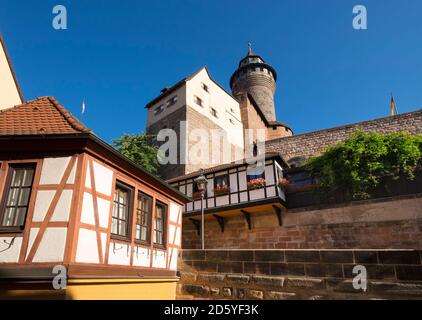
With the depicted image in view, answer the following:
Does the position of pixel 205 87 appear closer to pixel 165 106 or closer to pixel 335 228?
pixel 165 106

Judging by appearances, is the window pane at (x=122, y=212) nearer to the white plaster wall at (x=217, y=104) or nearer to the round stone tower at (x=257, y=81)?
the white plaster wall at (x=217, y=104)

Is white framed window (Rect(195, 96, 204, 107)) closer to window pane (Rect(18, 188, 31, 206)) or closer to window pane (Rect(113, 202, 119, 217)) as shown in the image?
window pane (Rect(113, 202, 119, 217))

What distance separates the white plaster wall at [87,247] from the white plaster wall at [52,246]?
0.25 metres

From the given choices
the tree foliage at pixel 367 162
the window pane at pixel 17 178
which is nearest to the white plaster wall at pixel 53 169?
the window pane at pixel 17 178

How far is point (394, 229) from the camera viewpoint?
11008 mm

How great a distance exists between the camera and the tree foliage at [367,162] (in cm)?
1154

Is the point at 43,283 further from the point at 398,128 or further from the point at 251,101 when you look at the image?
the point at 251,101

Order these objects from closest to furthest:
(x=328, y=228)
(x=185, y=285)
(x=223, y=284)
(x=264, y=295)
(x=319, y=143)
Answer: (x=264, y=295)
(x=223, y=284)
(x=185, y=285)
(x=328, y=228)
(x=319, y=143)

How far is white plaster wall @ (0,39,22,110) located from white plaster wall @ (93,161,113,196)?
21.0ft

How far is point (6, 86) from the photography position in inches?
397

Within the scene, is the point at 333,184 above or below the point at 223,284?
above
